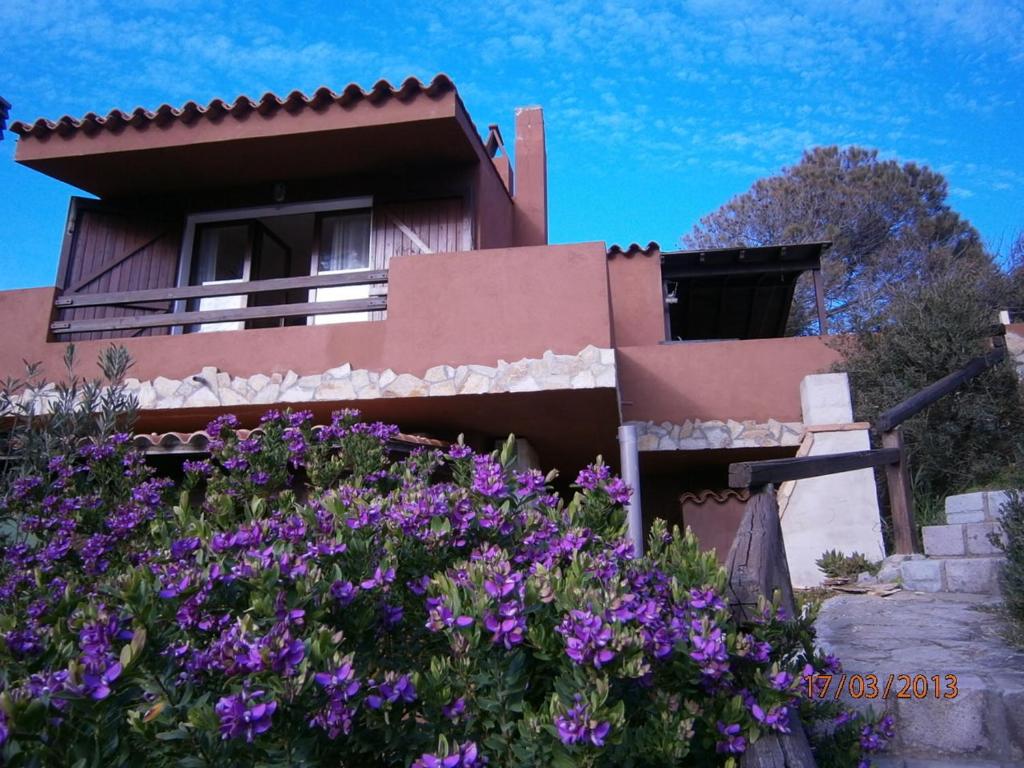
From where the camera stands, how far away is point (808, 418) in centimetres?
819

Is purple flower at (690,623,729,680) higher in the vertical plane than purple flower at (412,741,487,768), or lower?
higher

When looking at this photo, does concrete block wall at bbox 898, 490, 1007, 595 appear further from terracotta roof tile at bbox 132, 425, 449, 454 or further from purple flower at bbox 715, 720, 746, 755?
purple flower at bbox 715, 720, 746, 755

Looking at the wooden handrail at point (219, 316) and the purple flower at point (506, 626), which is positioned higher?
the wooden handrail at point (219, 316)

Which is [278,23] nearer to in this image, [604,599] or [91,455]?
Answer: [91,455]

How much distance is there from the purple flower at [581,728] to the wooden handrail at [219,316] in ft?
17.2

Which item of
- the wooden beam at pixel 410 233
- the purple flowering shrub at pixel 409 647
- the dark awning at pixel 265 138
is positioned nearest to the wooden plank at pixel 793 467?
the purple flowering shrub at pixel 409 647

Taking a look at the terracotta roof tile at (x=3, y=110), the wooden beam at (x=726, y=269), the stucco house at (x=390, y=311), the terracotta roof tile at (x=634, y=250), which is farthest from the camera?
the wooden beam at (x=726, y=269)

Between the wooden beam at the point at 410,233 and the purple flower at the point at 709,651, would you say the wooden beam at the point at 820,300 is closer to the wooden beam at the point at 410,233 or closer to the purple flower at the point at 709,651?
the wooden beam at the point at 410,233

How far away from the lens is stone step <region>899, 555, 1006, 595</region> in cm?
518

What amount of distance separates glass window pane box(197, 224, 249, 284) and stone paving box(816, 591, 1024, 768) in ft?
23.8

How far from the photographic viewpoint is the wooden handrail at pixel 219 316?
6.37 metres

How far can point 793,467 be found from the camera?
363 centimetres

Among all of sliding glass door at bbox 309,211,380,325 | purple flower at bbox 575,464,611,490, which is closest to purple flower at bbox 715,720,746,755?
purple flower at bbox 575,464,611,490
